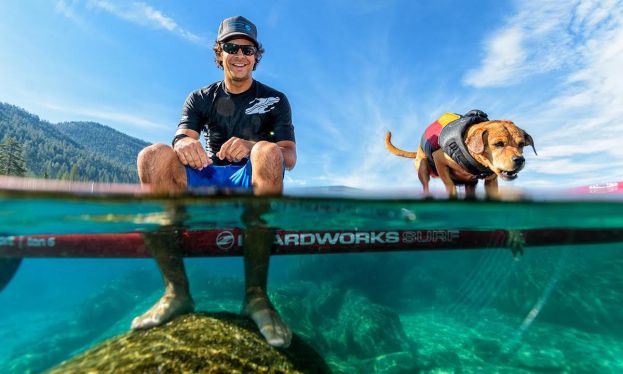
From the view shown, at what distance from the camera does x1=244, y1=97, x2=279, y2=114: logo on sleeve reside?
4.68 m

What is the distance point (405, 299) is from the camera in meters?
15.0

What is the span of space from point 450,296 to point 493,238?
22.9ft

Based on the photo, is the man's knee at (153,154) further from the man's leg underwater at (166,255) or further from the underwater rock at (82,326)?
the underwater rock at (82,326)

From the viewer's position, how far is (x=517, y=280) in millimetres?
12656

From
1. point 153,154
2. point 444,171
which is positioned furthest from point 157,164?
point 444,171

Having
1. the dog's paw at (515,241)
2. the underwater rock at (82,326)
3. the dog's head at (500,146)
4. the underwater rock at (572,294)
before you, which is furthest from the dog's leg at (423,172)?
the underwater rock at (82,326)

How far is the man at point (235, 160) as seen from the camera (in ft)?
12.8

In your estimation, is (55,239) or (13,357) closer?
(55,239)

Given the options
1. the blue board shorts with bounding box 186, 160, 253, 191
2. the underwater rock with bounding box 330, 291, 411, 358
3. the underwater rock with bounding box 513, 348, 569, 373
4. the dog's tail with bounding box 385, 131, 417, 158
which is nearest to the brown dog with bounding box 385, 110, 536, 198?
the dog's tail with bounding box 385, 131, 417, 158

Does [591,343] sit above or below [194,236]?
below

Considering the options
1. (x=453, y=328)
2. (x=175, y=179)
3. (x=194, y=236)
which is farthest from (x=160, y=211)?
(x=453, y=328)

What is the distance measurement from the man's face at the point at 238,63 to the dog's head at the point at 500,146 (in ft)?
12.2

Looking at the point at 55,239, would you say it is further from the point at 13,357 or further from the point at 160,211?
the point at 13,357

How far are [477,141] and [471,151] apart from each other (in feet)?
0.68
